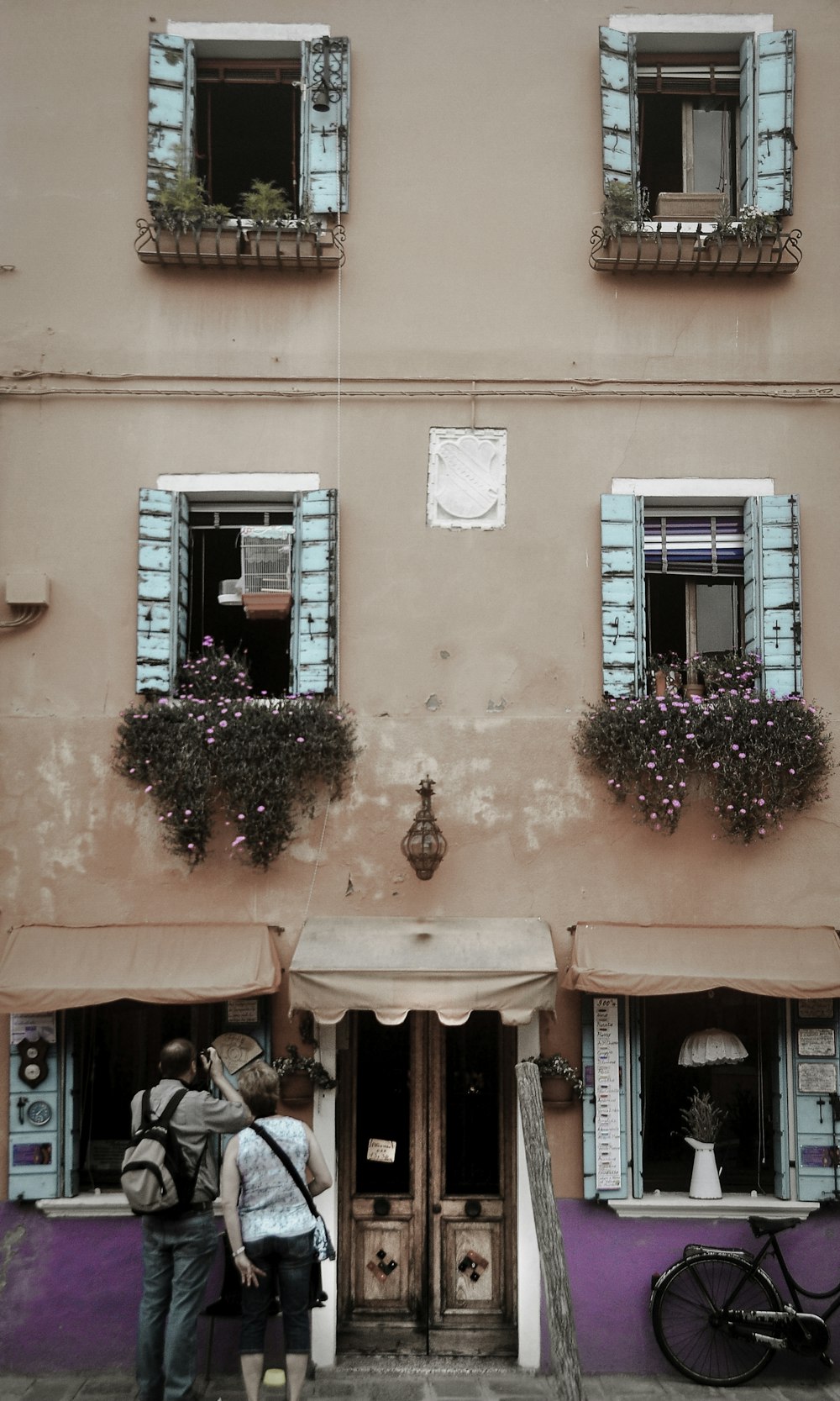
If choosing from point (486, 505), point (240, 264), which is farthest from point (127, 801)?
point (240, 264)

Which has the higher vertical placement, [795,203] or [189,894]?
[795,203]

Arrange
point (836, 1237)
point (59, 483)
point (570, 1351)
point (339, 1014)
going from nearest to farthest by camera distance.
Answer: point (570, 1351) → point (339, 1014) → point (836, 1237) → point (59, 483)

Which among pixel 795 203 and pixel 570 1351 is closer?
pixel 570 1351

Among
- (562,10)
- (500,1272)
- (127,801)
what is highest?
(562,10)

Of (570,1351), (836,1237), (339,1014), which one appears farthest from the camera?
(836,1237)

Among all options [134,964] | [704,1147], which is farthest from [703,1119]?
[134,964]

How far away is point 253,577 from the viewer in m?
8.38

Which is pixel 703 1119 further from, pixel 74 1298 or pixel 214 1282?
pixel 74 1298

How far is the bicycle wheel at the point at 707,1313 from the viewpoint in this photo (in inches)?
297

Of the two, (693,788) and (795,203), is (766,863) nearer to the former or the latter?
(693,788)

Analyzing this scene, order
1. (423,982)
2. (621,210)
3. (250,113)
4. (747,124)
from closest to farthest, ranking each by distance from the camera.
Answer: (423,982) < (621,210) < (747,124) < (250,113)

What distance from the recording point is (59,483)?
847 centimetres

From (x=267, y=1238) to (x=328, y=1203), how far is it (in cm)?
184

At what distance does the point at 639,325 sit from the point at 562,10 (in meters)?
2.30
